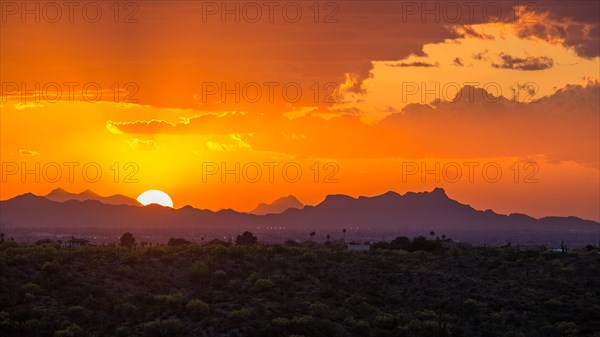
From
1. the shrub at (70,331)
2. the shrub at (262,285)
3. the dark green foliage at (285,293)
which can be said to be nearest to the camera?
the shrub at (70,331)

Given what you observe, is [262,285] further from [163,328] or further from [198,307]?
[163,328]

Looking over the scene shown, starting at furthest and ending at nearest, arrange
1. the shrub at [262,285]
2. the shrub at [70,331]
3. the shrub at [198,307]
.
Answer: the shrub at [262,285], the shrub at [198,307], the shrub at [70,331]

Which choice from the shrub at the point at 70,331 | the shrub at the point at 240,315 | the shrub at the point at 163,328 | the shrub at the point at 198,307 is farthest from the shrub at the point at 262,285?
the shrub at the point at 70,331

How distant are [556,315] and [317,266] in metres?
18.6

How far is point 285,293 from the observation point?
2468 inches

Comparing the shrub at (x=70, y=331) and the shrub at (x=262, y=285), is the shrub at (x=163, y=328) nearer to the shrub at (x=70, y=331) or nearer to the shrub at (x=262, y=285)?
the shrub at (x=70, y=331)

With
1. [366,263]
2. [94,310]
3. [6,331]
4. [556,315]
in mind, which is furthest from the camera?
[366,263]

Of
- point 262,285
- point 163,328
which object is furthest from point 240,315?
point 262,285

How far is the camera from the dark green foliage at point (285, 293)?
55.3m

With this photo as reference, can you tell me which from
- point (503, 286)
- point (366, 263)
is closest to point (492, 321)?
point (503, 286)

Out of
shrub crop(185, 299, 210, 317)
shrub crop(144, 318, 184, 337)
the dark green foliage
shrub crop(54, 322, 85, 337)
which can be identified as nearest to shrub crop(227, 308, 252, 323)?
the dark green foliage

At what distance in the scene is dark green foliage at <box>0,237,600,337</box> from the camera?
55.3 metres

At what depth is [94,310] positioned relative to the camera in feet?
187

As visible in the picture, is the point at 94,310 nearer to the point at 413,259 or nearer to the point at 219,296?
the point at 219,296
